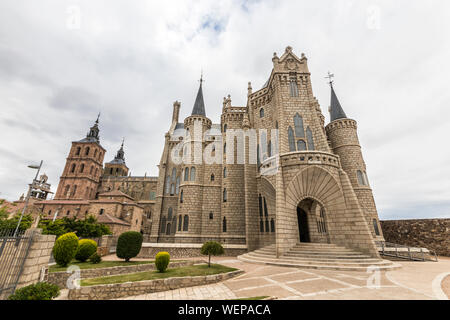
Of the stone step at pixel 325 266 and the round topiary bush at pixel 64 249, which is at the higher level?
the round topiary bush at pixel 64 249

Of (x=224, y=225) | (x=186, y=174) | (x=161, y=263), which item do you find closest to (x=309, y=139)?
(x=224, y=225)

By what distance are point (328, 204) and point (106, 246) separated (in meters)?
20.5

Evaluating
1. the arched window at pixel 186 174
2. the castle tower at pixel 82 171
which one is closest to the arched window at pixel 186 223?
the arched window at pixel 186 174

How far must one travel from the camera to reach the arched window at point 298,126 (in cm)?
1762

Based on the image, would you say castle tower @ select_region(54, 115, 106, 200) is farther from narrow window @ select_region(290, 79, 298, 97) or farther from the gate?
narrow window @ select_region(290, 79, 298, 97)

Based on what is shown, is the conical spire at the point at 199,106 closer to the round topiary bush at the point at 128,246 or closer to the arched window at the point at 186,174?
the arched window at the point at 186,174

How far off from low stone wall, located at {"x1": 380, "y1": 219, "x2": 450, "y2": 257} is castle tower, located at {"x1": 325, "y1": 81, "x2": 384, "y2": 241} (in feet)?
14.0

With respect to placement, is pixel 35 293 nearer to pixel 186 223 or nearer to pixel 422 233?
pixel 186 223

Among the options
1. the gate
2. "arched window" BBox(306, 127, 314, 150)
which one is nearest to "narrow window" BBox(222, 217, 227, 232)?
"arched window" BBox(306, 127, 314, 150)

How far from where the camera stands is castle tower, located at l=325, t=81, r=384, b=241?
19000mm

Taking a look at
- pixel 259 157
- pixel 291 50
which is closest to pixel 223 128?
pixel 259 157

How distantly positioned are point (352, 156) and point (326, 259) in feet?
49.1

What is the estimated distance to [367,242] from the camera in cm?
1141

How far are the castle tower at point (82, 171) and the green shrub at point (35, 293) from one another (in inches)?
1818
